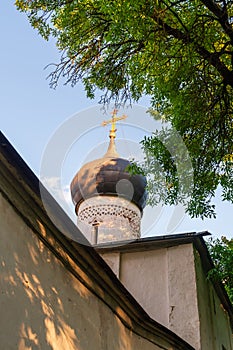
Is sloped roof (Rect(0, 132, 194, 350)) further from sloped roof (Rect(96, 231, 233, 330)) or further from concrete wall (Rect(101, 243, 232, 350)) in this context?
sloped roof (Rect(96, 231, 233, 330))

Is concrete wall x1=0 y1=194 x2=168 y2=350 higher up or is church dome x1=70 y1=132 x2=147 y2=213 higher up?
church dome x1=70 y1=132 x2=147 y2=213

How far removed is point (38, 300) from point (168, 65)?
13.5 ft

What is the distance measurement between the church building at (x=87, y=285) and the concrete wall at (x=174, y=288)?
0.02 meters

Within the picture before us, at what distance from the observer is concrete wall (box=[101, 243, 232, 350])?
8.38 meters

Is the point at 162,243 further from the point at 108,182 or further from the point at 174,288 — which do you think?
the point at 108,182

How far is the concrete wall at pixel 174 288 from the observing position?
8375 mm

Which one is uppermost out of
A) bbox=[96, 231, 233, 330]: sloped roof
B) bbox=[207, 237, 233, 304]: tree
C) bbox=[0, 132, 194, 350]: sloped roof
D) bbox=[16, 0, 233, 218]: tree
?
bbox=[16, 0, 233, 218]: tree

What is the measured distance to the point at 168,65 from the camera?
6.75m

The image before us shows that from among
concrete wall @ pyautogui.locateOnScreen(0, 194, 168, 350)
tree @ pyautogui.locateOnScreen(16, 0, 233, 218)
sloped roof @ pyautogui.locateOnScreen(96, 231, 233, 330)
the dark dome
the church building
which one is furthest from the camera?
the dark dome

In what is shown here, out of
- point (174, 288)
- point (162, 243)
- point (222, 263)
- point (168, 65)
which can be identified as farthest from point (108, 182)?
point (168, 65)

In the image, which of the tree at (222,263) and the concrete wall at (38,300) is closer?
the concrete wall at (38,300)

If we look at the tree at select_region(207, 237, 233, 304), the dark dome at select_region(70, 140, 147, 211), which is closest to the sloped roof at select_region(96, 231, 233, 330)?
the tree at select_region(207, 237, 233, 304)

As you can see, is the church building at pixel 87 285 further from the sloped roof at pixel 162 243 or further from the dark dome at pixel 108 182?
the dark dome at pixel 108 182

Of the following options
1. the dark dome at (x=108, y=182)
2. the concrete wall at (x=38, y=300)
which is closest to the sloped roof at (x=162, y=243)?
the concrete wall at (x=38, y=300)
